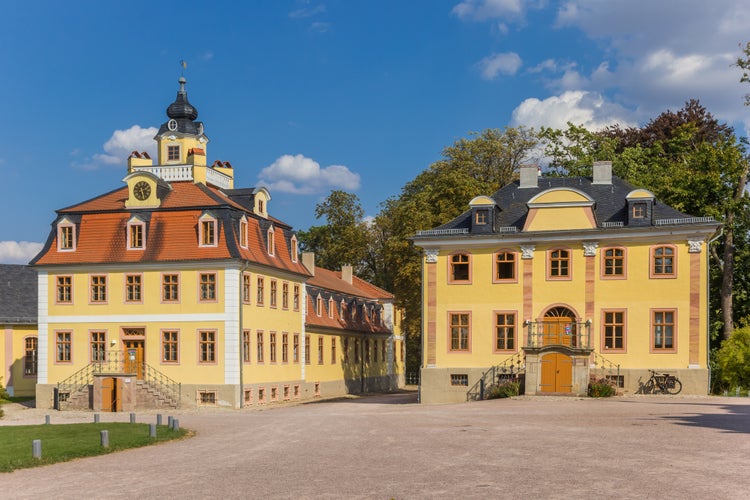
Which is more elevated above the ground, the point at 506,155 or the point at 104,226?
the point at 506,155

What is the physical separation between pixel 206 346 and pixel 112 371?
14.3 feet

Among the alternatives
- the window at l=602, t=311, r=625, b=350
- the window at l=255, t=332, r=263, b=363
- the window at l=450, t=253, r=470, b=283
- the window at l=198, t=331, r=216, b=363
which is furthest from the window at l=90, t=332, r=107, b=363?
the window at l=602, t=311, r=625, b=350

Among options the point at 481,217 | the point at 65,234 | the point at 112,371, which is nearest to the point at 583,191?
the point at 481,217

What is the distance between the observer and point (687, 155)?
55.7 meters

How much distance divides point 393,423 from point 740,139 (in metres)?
30.7

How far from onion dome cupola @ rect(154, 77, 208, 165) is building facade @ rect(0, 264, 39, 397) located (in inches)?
452

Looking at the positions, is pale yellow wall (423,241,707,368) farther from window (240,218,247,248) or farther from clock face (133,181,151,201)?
clock face (133,181,151,201)

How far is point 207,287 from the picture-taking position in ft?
142

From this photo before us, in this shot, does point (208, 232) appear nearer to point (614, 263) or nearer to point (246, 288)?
point (246, 288)

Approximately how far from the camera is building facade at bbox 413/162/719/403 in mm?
41188

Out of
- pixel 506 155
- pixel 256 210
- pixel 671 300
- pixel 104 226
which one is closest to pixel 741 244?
pixel 671 300

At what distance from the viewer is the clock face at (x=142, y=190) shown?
147ft

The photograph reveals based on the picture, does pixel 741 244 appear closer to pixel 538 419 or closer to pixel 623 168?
pixel 623 168

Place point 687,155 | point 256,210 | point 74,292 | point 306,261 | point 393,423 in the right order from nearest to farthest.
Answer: point 393,423
point 74,292
point 256,210
point 687,155
point 306,261
